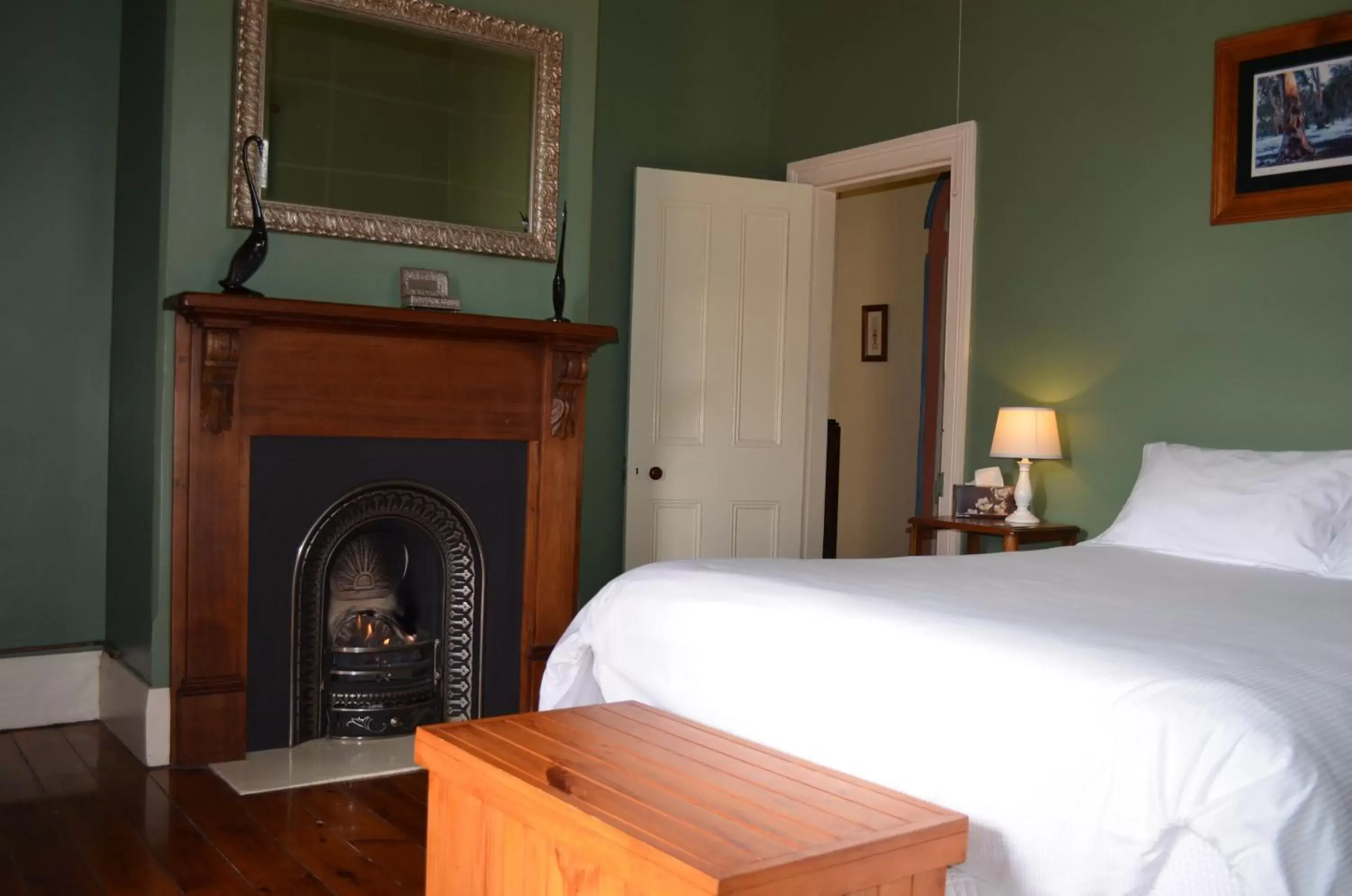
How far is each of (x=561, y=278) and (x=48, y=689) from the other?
2187mm

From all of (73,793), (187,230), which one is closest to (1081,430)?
(187,230)

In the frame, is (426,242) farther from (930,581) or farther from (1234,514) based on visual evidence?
(1234,514)

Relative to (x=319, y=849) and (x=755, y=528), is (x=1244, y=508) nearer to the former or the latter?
(x=755, y=528)

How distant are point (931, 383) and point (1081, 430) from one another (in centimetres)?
188

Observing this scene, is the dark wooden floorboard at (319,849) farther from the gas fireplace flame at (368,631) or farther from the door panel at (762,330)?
the door panel at (762,330)

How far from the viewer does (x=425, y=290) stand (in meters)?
3.98

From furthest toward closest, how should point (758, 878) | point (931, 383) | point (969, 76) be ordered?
point (931, 383)
point (969, 76)
point (758, 878)

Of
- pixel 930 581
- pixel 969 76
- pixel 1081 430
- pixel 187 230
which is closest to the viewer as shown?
pixel 930 581

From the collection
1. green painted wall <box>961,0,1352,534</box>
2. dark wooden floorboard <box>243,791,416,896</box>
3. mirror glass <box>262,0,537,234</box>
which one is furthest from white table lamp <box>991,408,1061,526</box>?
dark wooden floorboard <box>243,791,416,896</box>

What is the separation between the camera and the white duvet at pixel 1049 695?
1.55 metres

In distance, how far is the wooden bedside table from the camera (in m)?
4.18

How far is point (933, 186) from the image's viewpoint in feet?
20.8

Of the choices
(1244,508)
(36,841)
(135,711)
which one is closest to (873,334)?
(1244,508)

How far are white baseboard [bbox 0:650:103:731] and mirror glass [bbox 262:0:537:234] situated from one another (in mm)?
1703
